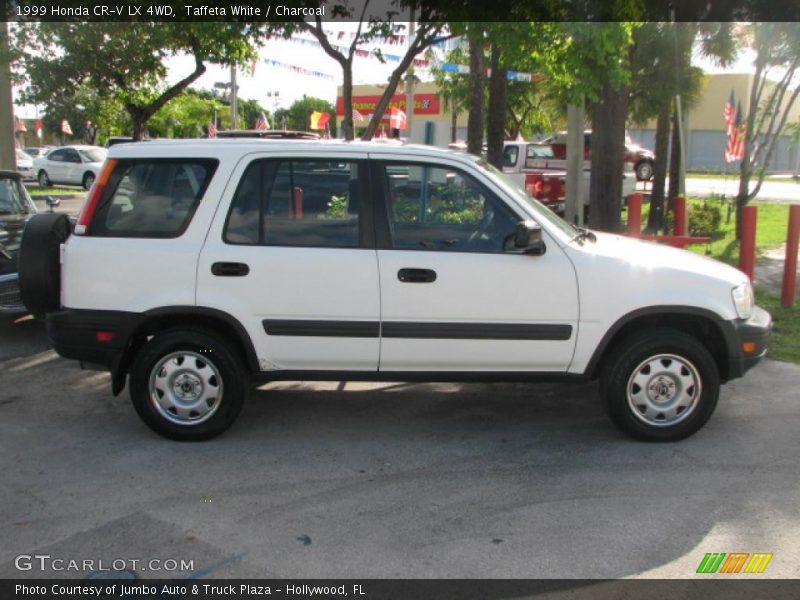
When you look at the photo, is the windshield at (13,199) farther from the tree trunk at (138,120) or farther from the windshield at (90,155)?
the windshield at (90,155)

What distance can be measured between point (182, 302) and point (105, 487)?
3.82 feet

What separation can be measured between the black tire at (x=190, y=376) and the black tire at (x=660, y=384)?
236 centimetres

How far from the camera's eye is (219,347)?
A: 4.98 meters

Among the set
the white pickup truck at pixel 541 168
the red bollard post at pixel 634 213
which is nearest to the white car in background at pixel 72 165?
the white pickup truck at pixel 541 168

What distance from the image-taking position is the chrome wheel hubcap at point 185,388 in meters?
5.00

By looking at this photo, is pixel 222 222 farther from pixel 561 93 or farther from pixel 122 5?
pixel 122 5

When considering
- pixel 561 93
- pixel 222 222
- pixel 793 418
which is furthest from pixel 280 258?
pixel 561 93

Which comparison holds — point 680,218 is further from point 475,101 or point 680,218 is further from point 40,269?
point 40,269

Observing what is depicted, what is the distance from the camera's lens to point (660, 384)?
504 centimetres

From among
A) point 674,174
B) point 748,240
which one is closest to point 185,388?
point 748,240

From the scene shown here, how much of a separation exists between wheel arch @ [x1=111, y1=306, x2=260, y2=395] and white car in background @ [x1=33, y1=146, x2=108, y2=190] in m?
24.0

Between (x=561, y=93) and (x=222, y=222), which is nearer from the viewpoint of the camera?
(x=222, y=222)

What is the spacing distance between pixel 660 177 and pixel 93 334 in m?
14.0

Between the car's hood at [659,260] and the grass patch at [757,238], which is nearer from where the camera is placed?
the car's hood at [659,260]
